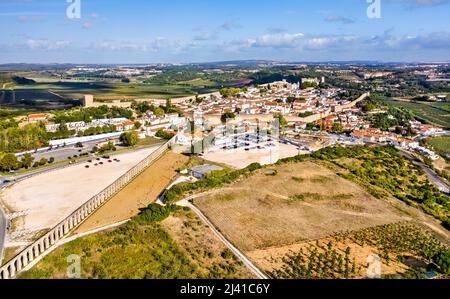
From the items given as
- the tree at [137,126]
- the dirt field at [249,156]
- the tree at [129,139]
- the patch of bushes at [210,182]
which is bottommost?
the patch of bushes at [210,182]

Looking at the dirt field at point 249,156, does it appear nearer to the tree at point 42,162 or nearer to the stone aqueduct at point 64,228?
the stone aqueduct at point 64,228

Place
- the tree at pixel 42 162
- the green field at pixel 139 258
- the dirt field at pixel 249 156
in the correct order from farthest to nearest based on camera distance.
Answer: the dirt field at pixel 249 156, the tree at pixel 42 162, the green field at pixel 139 258

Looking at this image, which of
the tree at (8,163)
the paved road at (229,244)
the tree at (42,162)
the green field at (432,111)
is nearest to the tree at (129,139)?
the tree at (42,162)

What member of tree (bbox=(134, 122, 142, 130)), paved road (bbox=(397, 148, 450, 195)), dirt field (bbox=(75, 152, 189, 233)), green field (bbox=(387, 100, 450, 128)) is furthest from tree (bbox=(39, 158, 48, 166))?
green field (bbox=(387, 100, 450, 128))

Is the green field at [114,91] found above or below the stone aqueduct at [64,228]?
above
